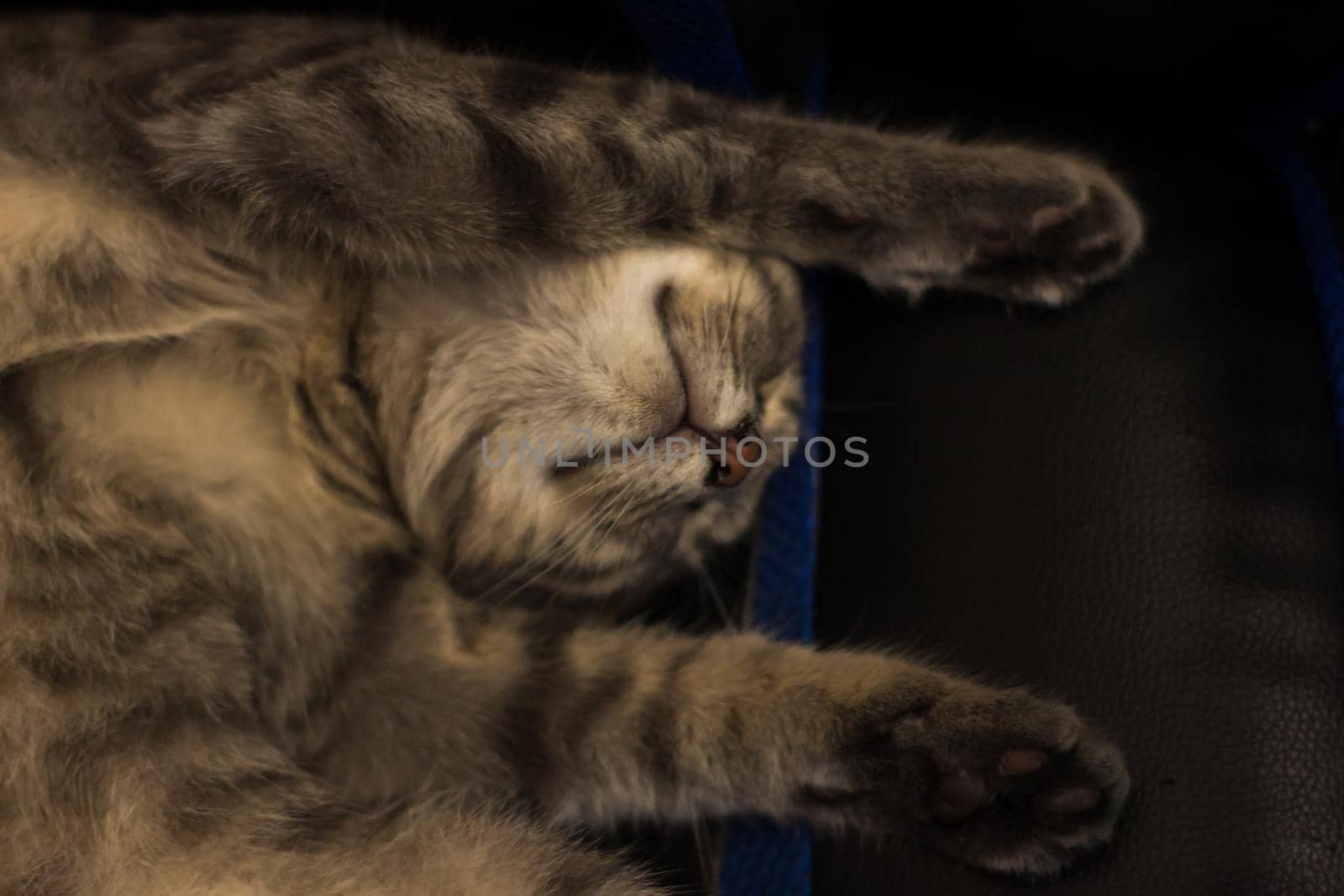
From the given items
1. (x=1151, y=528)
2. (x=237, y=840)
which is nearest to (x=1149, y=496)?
(x=1151, y=528)

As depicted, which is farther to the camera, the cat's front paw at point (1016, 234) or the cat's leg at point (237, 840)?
the cat's front paw at point (1016, 234)

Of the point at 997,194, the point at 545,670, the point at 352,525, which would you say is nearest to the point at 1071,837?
the point at 545,670

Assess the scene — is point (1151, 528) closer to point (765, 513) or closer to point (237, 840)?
point (765, 513)

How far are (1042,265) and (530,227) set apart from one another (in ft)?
1.74

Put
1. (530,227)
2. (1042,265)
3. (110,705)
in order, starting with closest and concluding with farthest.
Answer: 1. (110,705)
2. (530,227)
3. (1042,265)

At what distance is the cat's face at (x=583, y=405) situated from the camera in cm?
97

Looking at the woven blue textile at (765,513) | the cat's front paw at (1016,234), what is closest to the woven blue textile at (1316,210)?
the cat's front paw at (1016,234)

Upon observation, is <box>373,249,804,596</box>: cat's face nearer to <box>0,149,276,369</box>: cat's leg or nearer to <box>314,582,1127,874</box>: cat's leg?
<box>314,582,1127,874</box>: cat's leg

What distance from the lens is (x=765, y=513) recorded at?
1.14m

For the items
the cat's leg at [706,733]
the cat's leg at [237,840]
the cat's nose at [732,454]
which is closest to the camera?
the cat's leg at [237,840]

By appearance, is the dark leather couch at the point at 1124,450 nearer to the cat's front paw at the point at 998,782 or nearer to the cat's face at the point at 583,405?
the cat's front paw at the point at 998,782

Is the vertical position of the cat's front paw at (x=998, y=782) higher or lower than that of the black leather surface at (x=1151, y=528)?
lower

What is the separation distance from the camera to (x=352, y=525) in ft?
3.31

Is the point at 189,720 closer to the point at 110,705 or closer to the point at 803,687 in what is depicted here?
the point at 110,705
